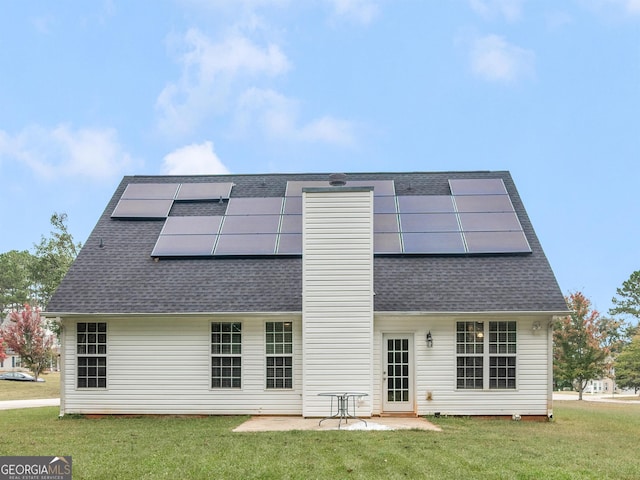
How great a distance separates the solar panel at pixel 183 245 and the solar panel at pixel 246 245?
0.27 metres

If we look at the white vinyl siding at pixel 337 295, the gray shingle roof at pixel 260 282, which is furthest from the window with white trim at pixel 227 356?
the white vinyl siding at pixel 337 295

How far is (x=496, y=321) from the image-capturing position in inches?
536

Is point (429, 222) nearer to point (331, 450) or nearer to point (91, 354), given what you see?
point (331, 450)

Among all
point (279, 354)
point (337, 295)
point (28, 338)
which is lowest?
point (28, 338)

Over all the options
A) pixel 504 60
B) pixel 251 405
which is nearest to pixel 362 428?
pixel 251 405

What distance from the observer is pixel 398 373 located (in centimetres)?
1356

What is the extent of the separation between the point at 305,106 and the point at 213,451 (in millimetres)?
12242

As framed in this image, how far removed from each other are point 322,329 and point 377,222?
3.94m

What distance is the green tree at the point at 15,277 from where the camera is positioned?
59.3 m

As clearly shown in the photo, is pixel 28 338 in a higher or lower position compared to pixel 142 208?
lower

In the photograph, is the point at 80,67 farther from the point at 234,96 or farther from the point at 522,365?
the point at 522,365

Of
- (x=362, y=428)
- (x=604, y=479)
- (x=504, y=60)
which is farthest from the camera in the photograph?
(x=504, y=60)

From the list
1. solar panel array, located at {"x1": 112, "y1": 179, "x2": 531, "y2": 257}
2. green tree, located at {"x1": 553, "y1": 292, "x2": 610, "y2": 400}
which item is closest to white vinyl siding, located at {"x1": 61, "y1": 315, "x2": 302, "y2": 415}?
solar panel array, located at {"x1": 112, "y1": 179, "x2": 531, "y2": 257}

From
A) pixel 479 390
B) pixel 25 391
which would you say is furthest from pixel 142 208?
pixel 25 391
